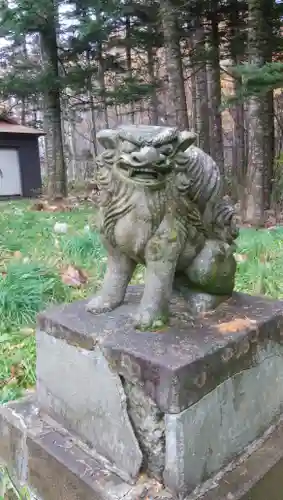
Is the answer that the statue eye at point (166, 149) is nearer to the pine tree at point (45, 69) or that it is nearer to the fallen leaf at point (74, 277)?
the fallen leaf at point (74, 277)

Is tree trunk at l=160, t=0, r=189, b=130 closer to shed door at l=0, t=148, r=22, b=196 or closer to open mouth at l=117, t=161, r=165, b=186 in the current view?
open mouth at l=117, t=161, r=165, b=186

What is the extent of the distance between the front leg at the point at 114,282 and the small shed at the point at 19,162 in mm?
8852

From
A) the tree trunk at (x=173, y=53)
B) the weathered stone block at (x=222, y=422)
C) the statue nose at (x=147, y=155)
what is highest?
the tree trunk at (x=173, y=53)

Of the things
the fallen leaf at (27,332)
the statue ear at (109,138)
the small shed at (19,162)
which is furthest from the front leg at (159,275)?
the small shed at (19,162)

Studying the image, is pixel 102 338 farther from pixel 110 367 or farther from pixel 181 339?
pixel 181 339

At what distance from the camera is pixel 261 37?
4332 mm

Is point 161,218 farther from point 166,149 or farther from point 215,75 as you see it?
point 215,75

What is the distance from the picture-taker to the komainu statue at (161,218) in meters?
1.06

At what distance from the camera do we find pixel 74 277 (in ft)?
8.69

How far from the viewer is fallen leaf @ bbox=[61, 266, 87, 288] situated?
259 cm

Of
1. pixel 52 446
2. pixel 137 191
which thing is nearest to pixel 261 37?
pixel 137 191

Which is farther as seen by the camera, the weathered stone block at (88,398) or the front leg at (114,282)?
the front leg at (114,282)

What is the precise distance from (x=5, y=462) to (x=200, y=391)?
83 cm

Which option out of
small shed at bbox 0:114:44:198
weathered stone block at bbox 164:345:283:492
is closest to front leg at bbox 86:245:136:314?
weathered stone block at bbox 164:345:283:492
